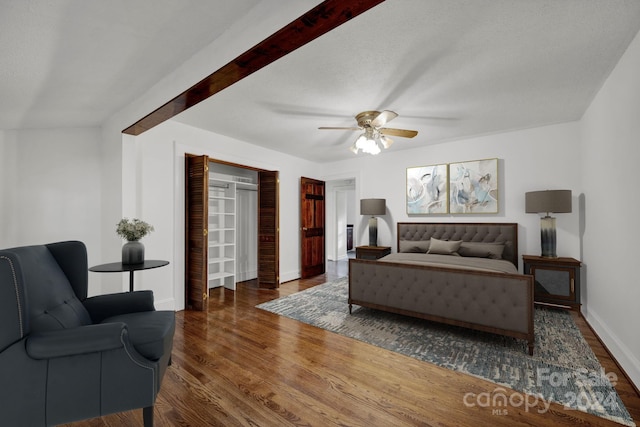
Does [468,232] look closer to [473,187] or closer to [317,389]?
[473,187]

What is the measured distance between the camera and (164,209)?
3.59 meters

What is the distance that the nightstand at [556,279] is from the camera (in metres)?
3.38

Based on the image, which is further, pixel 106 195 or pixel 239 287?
pixel 239 287

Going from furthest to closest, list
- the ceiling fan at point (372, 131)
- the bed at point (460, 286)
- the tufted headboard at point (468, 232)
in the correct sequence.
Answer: the tufted headboard at point (468, 232), the ceiling fan at point (372, 131), the bed at point (460, 286)

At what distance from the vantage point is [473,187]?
4484 mm

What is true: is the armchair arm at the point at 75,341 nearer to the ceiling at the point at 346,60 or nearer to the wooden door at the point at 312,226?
the ceiling at the point at 346,60

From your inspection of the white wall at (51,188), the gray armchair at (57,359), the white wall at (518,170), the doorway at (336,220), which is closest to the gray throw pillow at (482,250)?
the white wall at (518,170)

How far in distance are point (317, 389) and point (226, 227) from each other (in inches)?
138

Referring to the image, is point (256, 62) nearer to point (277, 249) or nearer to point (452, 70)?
point (452, 70)

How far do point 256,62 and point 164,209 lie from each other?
2544 mm

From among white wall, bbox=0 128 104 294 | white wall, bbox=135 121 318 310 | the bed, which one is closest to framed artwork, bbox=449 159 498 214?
the bed

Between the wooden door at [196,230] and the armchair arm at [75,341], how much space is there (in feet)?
7.46

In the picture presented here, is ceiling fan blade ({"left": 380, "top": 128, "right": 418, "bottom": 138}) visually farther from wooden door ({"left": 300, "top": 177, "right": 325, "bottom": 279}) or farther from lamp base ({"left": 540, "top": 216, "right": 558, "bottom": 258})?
wooden door ({"left": 300, "top": 177, "right": 325, "bottom": 279})

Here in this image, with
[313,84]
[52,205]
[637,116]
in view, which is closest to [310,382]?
[313,84]
